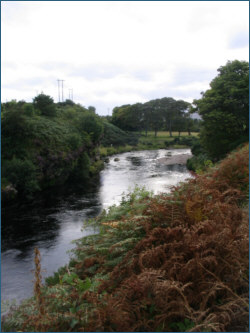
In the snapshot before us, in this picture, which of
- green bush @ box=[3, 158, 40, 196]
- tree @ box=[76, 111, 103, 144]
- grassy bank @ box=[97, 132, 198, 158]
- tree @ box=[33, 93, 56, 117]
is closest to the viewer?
green bush @ box=[3, 158, 40, 196]

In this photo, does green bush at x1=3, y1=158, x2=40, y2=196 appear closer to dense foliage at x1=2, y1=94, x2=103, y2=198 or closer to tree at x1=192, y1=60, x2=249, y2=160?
dense foliage at x1=2, y1=94, x2=103, y2=198

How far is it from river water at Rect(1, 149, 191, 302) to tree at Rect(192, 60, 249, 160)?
448 centimetres

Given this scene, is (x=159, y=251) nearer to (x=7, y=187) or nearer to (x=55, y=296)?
(x=55, y=296)

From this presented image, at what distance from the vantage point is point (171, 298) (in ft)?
12.2

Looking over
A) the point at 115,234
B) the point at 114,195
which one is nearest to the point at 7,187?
the point at 114,195

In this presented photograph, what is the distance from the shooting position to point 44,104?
39750 millimetres

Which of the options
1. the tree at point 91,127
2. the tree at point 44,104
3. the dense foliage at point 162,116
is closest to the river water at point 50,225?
the tree at point 91,127

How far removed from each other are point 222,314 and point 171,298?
0.62 m

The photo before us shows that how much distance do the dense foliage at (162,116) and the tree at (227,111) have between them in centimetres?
1591

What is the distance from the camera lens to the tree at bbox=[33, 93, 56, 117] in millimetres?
39531

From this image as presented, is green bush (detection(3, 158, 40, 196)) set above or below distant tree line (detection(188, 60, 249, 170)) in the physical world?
below

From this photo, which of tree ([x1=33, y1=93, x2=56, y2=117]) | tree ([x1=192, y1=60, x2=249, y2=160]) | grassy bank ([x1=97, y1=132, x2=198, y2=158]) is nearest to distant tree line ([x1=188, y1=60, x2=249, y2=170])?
tree ([x1=192, y1=60, x2=249, y2=160])

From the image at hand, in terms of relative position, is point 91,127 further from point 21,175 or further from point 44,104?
point 21,175

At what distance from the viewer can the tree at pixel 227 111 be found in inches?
1052
